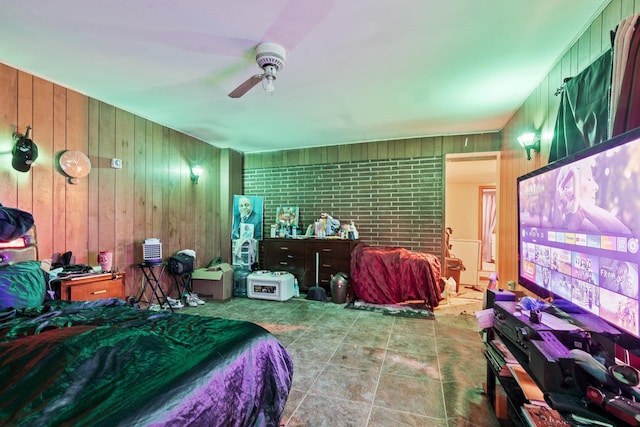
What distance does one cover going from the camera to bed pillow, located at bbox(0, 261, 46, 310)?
175cm

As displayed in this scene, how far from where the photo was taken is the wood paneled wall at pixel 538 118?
5.54 feet

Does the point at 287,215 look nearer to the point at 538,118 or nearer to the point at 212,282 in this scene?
the point at 212,282

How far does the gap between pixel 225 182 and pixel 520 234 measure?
179 inches

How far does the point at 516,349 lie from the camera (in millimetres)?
1432

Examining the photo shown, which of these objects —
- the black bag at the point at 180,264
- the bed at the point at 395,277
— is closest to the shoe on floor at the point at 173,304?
the black bag at the point at 180,264

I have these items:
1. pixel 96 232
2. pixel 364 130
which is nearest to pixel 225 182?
pixel 96 232

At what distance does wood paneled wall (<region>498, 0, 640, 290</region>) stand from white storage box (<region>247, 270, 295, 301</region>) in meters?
2.89

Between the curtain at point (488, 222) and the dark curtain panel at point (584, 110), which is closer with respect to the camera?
the dark curtain panel at point (584, 110)

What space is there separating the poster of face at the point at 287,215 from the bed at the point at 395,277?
1.40 metres

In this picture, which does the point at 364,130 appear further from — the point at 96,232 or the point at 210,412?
the point at 210,412

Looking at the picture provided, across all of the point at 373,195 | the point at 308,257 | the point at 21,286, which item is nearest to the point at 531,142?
the point at 373,195

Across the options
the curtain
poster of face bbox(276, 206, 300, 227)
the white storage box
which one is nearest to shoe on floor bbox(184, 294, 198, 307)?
the white storage box

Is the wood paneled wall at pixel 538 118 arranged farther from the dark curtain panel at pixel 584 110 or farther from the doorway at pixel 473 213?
the doorway at pixel 473 213

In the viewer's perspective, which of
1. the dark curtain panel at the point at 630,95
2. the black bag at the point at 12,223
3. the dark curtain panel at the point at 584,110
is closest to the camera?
the dark curtain panel at the point at 630,95
